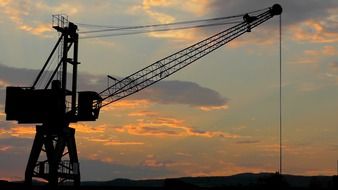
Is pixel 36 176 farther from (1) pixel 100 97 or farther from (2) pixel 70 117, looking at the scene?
(1) pixel 100 97

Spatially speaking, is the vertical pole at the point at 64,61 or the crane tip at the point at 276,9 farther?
the crane tip at the point at 276,9

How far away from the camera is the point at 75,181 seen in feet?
212

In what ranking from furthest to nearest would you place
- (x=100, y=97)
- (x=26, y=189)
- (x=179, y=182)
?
(x=100, y=97)
(x=179, y=182)
(x=26, y=189)

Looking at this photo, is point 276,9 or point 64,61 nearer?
point 64,61

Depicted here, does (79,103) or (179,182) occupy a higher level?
(79,103)

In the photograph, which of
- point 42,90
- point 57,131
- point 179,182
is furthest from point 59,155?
point 179,182

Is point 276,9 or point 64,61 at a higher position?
point 276,9

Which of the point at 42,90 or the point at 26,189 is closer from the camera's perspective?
the point at 26,189

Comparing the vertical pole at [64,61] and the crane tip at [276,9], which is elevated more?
the crane tip at [276,9]

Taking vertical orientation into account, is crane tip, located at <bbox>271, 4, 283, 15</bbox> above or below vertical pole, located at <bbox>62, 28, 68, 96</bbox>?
above

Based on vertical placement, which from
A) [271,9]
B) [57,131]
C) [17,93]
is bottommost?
[57,131]

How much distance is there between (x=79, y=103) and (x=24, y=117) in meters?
6.05

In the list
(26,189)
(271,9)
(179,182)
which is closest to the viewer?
(26,189)

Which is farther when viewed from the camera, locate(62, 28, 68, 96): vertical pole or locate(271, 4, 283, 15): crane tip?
locate(271, 4, 283, 15): crane tip
